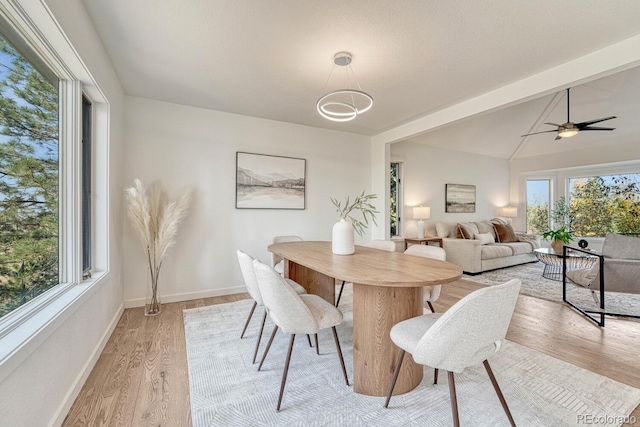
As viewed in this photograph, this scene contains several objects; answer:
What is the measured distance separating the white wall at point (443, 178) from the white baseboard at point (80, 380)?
4.81 meters

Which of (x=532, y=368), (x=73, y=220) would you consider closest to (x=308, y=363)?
(x=532, y=368)

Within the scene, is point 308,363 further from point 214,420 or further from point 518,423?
point 518,423

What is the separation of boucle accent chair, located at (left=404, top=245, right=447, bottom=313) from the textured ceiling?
1.70 metres

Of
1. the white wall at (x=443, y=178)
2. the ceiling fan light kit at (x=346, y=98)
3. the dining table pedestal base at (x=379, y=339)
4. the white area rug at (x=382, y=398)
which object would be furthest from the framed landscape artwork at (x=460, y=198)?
the dining table pedestal base at (x=379, y=339)

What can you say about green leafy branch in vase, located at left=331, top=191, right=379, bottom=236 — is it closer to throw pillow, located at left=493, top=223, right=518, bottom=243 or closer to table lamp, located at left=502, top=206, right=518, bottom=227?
throw pillow, located at left=493, top=223, right=518, bottom=243

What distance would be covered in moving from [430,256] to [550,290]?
110 inches

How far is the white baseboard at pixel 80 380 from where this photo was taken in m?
1.41

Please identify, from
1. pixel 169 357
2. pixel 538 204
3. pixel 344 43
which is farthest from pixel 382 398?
pixel 538 204

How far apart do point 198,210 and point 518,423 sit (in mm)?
3555

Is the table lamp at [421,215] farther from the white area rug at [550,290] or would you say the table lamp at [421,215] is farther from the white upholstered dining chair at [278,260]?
the white upholstered dining chair at [278,260]

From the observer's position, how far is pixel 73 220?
185 centimetres

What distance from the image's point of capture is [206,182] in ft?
11.9

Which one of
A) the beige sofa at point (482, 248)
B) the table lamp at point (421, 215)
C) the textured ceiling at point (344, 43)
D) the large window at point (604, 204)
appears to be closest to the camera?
the textured ceiling at point (344, 43)

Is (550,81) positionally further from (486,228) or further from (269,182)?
(486,228)
